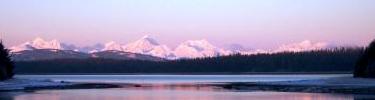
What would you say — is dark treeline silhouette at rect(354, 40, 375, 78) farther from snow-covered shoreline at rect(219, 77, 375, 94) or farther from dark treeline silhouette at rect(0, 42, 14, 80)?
dark treeline silhouette at rect(0, 42, 14, 80)

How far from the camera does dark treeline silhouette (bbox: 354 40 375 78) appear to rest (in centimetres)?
9222

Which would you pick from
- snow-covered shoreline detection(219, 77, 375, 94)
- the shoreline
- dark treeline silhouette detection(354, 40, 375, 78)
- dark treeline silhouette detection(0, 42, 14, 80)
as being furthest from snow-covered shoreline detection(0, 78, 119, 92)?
dark treeline silhouette detection(354, 40, 375, 78)

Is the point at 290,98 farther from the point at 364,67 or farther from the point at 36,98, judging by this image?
the point at 364,67

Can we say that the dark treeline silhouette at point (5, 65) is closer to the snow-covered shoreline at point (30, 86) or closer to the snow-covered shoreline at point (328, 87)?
the snow-covered shoreline at point (30, 86)

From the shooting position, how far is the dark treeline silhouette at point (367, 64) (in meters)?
92.2

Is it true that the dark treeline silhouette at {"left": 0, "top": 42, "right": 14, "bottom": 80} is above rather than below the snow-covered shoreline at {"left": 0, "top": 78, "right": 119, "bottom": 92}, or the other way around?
above

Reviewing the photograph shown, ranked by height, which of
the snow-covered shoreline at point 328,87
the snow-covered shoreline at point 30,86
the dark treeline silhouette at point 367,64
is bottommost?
the snow-covered shoreline at point 328,87

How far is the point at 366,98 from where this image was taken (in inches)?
2154

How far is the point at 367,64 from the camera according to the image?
95188 mm

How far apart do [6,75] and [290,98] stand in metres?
51.8

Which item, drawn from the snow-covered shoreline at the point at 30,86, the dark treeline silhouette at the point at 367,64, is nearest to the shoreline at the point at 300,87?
the snow-covered shoreline at the point at 30,86

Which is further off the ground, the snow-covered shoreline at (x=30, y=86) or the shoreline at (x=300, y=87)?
the snow-covered shoreline at (x=30, y=86)

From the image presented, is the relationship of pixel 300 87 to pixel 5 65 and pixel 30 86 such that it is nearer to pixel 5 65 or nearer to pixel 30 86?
pixel 30 86

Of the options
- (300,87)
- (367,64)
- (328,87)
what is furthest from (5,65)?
(367,64)
